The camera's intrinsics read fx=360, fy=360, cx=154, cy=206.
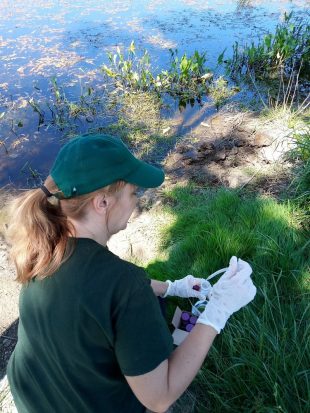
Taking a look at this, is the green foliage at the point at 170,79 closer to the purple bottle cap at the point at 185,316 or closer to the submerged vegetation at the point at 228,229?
the submerged vegetation at the point at 228,229

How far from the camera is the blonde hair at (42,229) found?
1.17 meters

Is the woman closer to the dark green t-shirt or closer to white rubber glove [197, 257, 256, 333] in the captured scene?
the dark green t-shirt

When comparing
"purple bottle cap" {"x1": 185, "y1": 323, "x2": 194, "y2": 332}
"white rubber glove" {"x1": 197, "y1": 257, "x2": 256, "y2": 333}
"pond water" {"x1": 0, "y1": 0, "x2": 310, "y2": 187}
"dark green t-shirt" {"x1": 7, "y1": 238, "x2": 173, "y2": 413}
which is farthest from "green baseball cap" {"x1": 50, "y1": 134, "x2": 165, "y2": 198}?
"pond water" {"x1": 0, "y1": 0, "x2": 310, "y2": 187}

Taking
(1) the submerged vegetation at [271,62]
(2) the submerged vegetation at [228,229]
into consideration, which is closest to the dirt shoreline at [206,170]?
(2) the submerged vegetation at [228,229]

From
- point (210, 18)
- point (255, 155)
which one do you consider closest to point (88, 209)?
point (255, 155)

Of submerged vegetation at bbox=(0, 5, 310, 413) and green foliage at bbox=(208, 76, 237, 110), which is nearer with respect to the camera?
submerged vegetation at bbox=(0, 5, 310, 413)

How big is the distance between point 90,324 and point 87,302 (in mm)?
79

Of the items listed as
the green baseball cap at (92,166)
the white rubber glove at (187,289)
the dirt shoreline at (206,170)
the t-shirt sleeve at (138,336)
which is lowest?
the dirt shoreline at (206,170)

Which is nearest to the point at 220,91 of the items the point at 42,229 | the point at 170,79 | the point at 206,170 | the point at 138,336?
the point at 170,79

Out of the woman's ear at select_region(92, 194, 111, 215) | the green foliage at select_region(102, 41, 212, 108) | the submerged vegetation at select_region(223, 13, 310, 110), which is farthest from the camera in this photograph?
the submerged vegetation at select_region(223, 13, 310, 110)

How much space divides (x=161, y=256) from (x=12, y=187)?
8.62ft

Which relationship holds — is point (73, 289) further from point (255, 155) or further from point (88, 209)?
point (255, 155)

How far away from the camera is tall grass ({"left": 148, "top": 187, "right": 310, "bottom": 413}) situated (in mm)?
1645

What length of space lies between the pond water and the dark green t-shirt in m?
3.82
